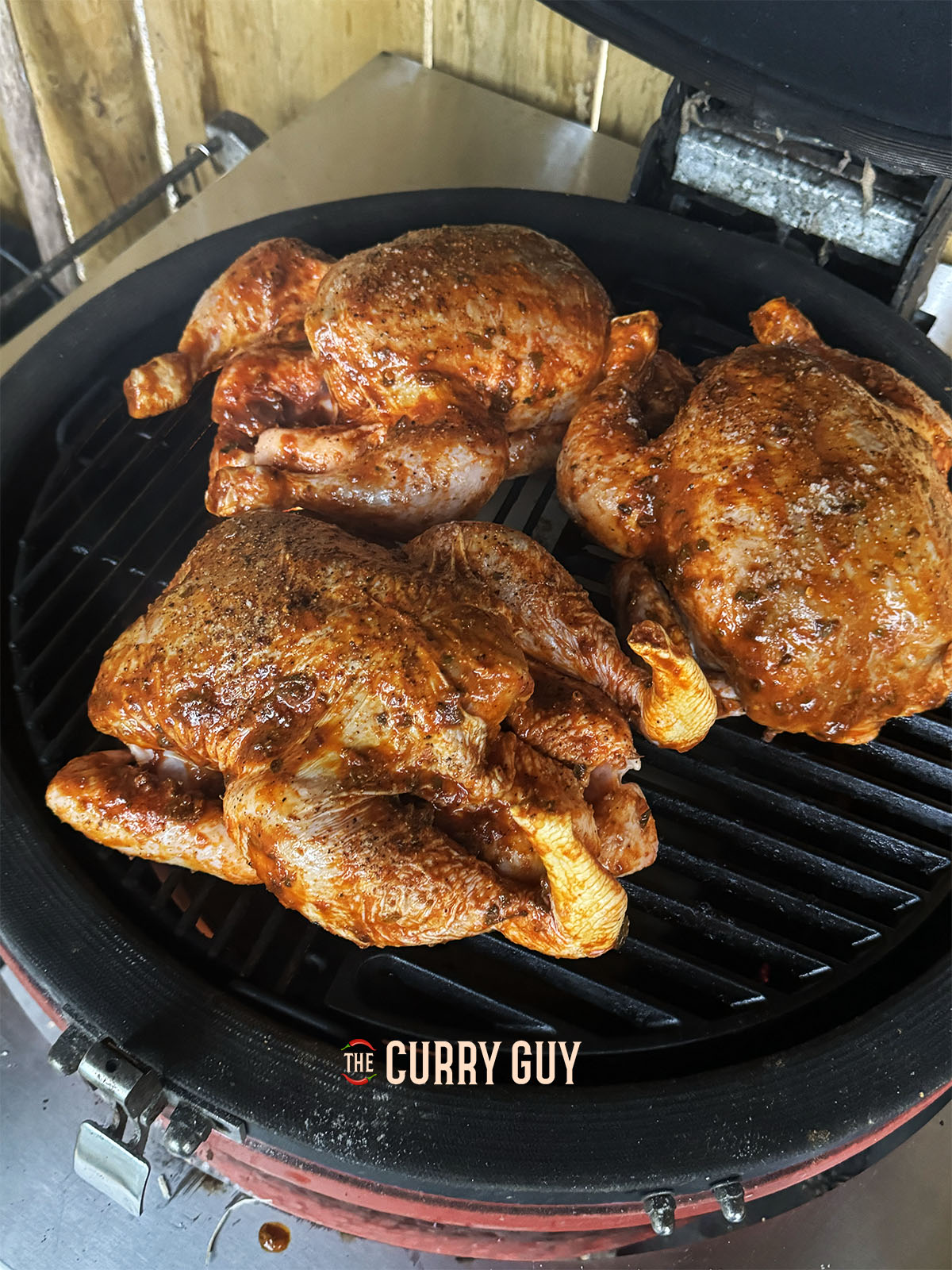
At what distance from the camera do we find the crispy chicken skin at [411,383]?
167cm

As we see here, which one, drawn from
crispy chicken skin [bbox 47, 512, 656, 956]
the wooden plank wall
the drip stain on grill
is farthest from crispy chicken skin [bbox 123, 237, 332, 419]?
the wooden plank wall

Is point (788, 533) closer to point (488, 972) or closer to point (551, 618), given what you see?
point (551, 618)

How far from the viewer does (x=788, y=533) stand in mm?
1465

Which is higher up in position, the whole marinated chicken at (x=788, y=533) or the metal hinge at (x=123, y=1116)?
the whole marinated chicken at (x=788, y=533)

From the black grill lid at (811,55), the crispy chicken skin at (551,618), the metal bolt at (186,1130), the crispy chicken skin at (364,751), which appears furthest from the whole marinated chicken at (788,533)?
the metal bolt at (186,1130)

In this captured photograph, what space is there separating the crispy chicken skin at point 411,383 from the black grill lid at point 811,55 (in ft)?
1.30

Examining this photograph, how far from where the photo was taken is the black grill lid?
66.0 inches

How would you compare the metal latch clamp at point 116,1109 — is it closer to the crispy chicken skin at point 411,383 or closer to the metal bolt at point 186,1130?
the metal bolt at point 186,1130

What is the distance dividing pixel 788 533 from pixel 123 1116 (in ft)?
4.17

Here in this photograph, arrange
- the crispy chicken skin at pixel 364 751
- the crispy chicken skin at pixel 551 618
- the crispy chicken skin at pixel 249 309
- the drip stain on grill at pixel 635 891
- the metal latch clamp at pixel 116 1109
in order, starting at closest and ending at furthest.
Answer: the metal latch clamp at pixel 116 1109
the crispy chicken skin at pixel 364 751
the drip stain on grill at pixel 635 891
the crispy chicken skin at pixel 551 618
the crispy chicken skin at pixel 249 309

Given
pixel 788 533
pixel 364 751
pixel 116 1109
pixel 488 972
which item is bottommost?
pixel 488 972

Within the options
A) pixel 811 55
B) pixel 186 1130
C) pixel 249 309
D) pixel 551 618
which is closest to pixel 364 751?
pixel 551 618

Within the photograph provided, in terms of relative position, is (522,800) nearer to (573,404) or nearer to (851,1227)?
(573,404)

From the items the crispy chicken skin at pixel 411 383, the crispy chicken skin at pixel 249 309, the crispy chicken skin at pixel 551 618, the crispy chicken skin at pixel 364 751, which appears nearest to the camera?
the crispy chicken skin at pixel 364 751
